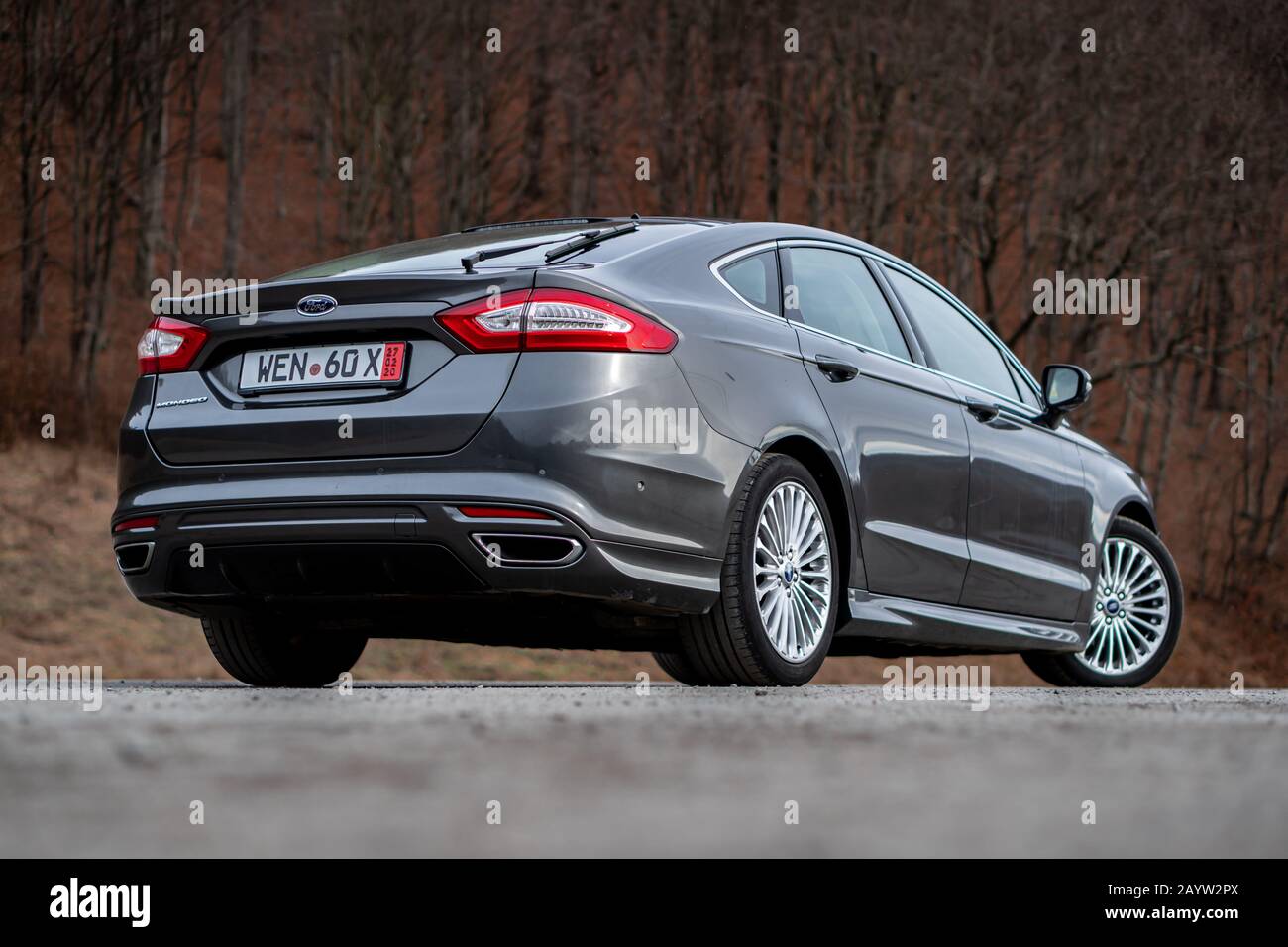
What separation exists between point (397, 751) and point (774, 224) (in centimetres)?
367

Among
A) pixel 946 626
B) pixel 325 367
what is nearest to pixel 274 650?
pixel 325 367

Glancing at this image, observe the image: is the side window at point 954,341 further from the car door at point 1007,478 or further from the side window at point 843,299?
the side window at point 843,299

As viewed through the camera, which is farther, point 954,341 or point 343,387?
point 954,341

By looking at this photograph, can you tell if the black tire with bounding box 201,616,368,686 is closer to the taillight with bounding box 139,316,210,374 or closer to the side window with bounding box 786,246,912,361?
the taillight with bounding box 139,316,210,374

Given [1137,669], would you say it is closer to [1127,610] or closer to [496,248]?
[1127,610]

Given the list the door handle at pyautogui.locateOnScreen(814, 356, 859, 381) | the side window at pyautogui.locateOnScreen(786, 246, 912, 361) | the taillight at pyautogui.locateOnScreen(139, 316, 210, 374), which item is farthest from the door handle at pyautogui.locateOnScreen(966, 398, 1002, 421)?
the taillight at pyautogui.locateOnScreen(139, 316, 210, 374)

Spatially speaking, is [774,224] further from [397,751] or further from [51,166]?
[51,166]

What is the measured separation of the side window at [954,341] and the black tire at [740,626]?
178 centimetres

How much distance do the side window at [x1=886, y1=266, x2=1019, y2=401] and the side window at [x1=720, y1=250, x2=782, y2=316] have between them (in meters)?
1.04

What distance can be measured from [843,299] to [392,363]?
2.11 metres

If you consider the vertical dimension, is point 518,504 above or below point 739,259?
below

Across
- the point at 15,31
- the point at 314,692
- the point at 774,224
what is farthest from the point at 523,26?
the point at 314,692

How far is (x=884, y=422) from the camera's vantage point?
6.22 metres
